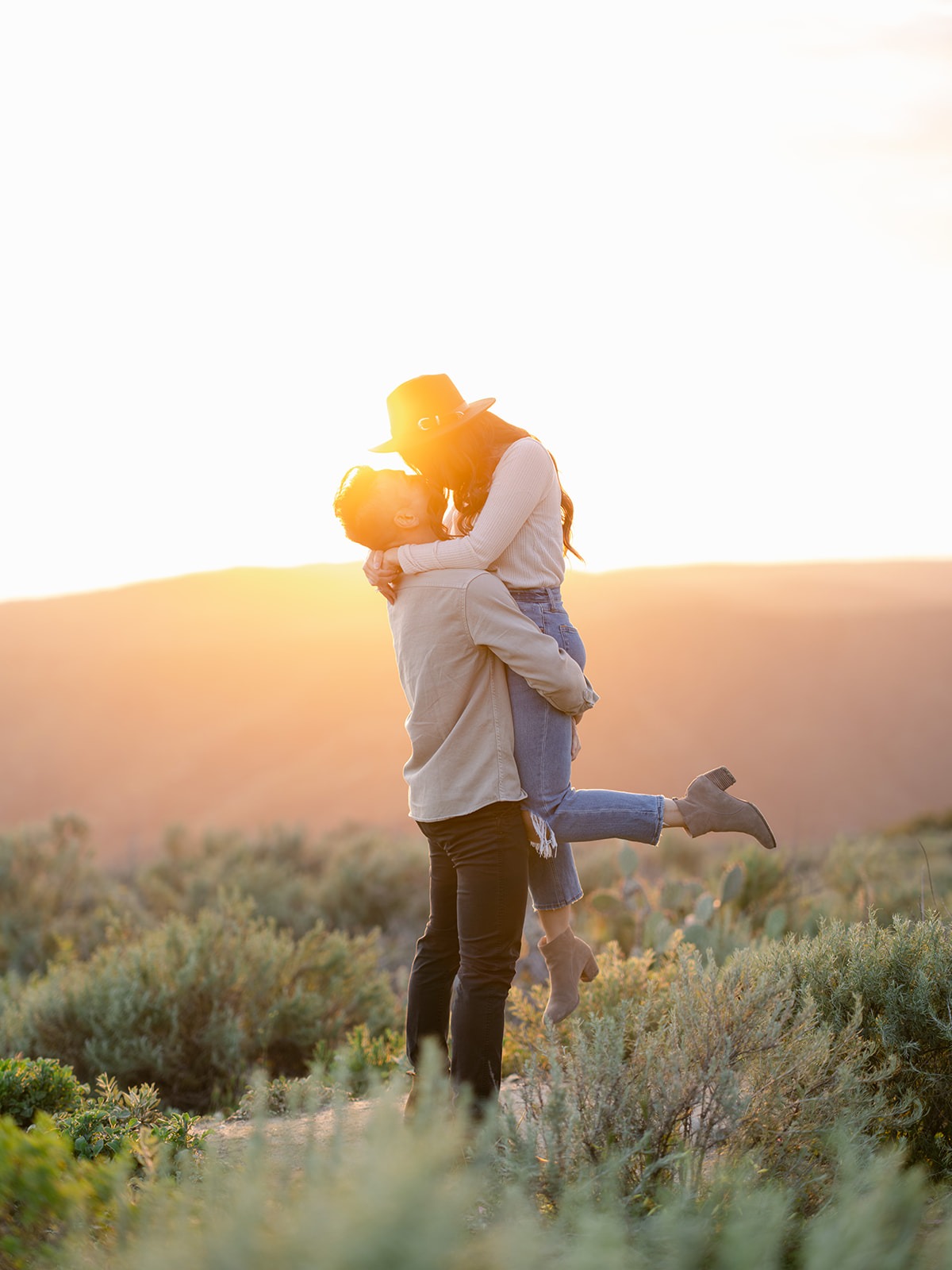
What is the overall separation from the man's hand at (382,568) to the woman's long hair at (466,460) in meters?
0.28

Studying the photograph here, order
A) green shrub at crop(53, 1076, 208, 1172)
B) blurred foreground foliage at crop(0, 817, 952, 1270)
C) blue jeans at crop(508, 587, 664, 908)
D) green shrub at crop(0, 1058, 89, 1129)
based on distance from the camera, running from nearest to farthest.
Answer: blurred foreground foliage at crop(0, 817, 952, 1270), green shrub at crop(53, 1076, 208, 1172), blue jeans at crop(508, 587, 664, 908), green shrub at crop(0, 1058, 89, 1129)

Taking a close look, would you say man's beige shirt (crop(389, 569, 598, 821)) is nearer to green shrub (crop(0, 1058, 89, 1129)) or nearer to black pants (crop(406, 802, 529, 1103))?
black pants (crop(406, 802, 529, 1103))

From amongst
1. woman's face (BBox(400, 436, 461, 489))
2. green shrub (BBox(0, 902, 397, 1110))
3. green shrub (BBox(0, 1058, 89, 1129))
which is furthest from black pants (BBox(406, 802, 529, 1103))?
green shrub (BBox(0, 902, 397, 1110))

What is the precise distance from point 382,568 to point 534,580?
0.46m

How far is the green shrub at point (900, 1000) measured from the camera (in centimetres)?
309

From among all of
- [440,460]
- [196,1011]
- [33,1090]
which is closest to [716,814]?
[440,460]

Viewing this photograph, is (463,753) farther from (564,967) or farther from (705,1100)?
(705,1100)

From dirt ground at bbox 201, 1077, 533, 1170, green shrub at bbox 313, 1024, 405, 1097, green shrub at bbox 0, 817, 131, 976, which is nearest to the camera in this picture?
dirt ground at bbox 201, 1077, 533, 1170

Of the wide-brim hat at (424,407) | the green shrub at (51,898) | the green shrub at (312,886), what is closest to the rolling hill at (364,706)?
the green shrub at (312,886)

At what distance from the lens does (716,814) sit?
3289 millimetres

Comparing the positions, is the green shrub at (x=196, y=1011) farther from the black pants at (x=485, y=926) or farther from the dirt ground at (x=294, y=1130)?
the black pants at (x=485, y=926)

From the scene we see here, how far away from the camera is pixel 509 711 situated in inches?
128

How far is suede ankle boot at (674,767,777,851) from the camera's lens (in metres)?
3.27

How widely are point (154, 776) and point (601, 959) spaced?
21519 millimetres
